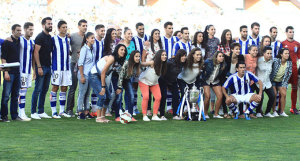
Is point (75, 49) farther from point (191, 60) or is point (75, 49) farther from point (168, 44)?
point (191, 60)

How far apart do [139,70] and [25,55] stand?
6.55 ft

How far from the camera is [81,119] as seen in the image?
10.6 meters

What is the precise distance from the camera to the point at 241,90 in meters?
11.2

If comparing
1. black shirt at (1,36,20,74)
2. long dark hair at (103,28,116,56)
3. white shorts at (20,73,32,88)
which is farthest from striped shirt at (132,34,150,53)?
black shirt at (1,36,20,74)

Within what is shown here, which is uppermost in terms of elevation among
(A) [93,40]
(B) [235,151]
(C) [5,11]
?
(C) [5,11]

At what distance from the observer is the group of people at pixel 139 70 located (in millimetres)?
10180

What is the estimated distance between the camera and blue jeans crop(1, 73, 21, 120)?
9.90 metres

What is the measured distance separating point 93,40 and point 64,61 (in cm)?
68

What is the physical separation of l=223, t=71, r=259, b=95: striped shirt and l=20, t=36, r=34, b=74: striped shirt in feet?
11.9

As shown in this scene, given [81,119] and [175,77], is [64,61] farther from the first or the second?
[175,77]

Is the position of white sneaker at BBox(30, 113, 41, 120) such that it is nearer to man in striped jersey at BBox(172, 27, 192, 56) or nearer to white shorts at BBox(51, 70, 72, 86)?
white shorts at BBox(51, 70, 72, 86)

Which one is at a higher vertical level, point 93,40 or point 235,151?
point 93,40

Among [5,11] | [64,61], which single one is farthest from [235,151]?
[5,11]

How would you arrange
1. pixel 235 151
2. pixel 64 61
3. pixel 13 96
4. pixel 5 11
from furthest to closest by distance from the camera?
pixel 5 11, pixel 64 61, pixel 13 96, pixel 235 151
